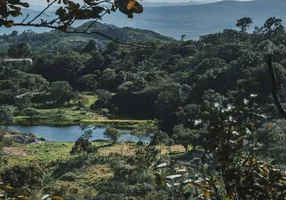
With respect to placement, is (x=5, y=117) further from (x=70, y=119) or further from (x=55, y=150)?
(x=55, y=150)

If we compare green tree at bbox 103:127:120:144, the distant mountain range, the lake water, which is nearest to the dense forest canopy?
green tree at bbox 103:127:120:144

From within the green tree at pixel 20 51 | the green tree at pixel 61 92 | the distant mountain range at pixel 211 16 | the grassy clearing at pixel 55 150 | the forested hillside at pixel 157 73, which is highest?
the distant mountain range at pixel 211 16

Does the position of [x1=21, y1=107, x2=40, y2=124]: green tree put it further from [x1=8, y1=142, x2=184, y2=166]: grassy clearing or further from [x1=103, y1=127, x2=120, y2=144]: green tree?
[x1=103, y1=127, x2=120, y2=144]: green tree

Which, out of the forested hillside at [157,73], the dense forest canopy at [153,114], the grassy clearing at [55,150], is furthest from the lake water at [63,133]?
the forested hillside at [157,73]

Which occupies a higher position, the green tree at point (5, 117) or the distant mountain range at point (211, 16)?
the distant mountain range at point (211, 16)

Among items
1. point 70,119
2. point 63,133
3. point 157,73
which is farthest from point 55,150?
point 157,73

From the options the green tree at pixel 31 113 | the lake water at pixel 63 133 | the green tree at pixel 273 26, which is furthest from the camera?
the green tree at pixel 273 26

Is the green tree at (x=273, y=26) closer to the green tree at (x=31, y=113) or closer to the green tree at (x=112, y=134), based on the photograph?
the green tree at (x=31, y=113)

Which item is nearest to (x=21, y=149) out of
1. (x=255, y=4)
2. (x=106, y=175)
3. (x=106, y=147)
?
(x=106, y=147)

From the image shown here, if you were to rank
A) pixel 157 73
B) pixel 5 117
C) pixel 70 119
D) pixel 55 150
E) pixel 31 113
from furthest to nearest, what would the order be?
1. pixel 157 73
2. pixel 31 113
3. pixel 70 119
4. pixel 5 117
5. pixel 55 150
